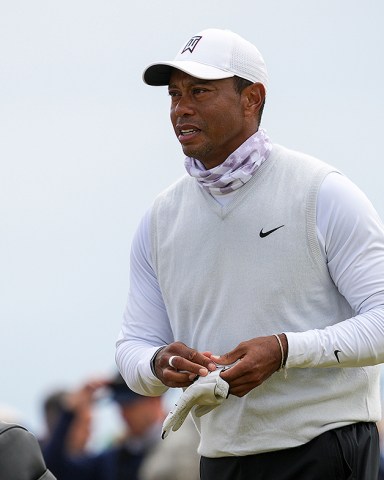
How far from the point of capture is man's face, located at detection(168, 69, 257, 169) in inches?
124

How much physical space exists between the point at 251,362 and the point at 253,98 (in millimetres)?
770

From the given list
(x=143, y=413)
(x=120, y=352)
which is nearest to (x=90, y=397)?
(x=143, y=413)

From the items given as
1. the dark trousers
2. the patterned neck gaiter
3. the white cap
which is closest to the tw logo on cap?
the white cap

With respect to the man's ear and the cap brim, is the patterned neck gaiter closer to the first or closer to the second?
the man's ear

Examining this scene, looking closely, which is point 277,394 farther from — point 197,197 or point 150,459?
point 150,459

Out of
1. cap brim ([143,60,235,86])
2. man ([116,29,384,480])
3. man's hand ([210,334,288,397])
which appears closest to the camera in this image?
man's hand ([210,334,288,397])

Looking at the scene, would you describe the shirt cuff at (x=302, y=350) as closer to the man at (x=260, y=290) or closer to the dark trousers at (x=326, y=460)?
the man at (x=260, y=290)

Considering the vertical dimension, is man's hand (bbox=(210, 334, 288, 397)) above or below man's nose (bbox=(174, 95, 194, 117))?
below

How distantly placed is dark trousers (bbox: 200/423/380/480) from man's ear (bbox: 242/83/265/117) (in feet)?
2.79

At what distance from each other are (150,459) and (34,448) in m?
3.28

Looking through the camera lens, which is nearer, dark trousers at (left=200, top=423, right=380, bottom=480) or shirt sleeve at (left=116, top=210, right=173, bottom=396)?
dark trousers at (left=200, top=423, right=380, bottom=480)

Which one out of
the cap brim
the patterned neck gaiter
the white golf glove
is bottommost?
the white golf glove

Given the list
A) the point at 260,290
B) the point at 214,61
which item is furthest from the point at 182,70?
the point at 260,290

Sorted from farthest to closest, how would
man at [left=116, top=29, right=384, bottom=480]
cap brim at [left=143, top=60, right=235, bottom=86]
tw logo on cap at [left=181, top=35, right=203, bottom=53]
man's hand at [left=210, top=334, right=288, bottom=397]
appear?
1. tw logo on cap at [left=181, top=35, right=203, bottom=53]
2. cap brim at [left=143, top=60, right=235, bottom=86]
3. man at [left=116, top=29, right=384, bottom=480]
4. man's hand at [left=210, top=334, right=288, bottom=397]
